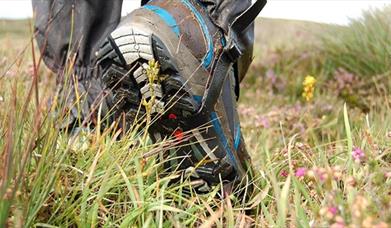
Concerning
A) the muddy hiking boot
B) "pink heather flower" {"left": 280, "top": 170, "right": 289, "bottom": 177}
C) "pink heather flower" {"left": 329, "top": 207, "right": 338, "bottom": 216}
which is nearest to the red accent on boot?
the muddy hiking boot

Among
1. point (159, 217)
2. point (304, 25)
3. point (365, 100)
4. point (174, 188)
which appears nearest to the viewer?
point (159, 217)

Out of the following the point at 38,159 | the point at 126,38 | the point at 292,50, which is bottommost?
the point at 292,50

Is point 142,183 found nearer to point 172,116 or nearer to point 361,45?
point 172,116

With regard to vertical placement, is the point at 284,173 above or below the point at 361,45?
above

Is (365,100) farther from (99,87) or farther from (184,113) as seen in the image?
(184,113)

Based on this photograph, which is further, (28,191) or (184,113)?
(184,113)

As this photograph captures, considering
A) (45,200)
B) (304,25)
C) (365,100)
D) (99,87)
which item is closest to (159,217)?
(45,200)

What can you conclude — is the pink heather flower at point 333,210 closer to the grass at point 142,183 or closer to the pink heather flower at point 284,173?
the grass at point 142,183

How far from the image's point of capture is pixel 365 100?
380 cm

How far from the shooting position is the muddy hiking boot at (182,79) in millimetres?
1734

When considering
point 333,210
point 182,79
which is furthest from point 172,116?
point 333,210

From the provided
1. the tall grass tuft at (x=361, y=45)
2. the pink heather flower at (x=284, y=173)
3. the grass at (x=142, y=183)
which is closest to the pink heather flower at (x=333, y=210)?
the grass at (x=142, y=183)

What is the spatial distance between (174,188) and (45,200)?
0.39 m

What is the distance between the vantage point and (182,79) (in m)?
1.74
